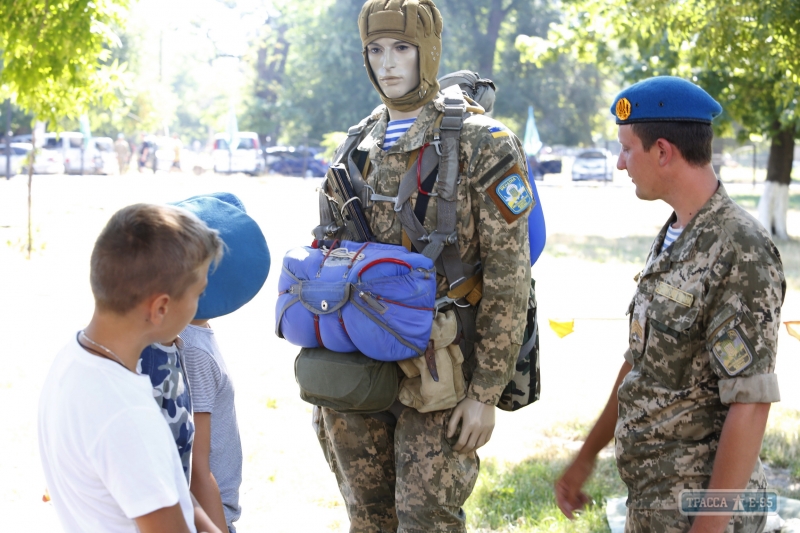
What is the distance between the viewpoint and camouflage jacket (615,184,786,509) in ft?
6.82

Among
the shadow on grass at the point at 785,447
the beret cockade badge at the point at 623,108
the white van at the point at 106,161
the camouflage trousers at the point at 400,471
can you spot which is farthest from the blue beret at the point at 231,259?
the white van at the point at 106,161

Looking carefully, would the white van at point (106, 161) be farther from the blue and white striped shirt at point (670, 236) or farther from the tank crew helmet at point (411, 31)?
the blue and white striped shirt at point (670, 236)

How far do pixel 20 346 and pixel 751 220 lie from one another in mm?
6919

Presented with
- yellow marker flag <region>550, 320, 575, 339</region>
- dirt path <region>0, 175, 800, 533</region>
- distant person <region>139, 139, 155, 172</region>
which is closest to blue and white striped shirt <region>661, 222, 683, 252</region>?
dirt path <region>0, 175, 800, 533</region>

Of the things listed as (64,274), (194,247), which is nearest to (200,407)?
(194,247)

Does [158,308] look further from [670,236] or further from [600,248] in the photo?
[600,248]

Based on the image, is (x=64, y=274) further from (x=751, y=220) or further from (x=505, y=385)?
(x=751, y=220)

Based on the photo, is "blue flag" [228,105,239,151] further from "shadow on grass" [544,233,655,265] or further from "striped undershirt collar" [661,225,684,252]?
"striped undershirt collar" [661,225,684,252]

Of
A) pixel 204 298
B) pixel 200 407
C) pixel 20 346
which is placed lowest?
pixel 20 346

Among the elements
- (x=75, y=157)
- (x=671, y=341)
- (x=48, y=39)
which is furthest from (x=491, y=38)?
(x=671, y=341)

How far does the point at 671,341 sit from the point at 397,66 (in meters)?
1.33

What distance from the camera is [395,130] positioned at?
2.94 metres

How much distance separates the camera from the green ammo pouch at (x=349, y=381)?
8.33ft

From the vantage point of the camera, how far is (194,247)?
5.77 ft
